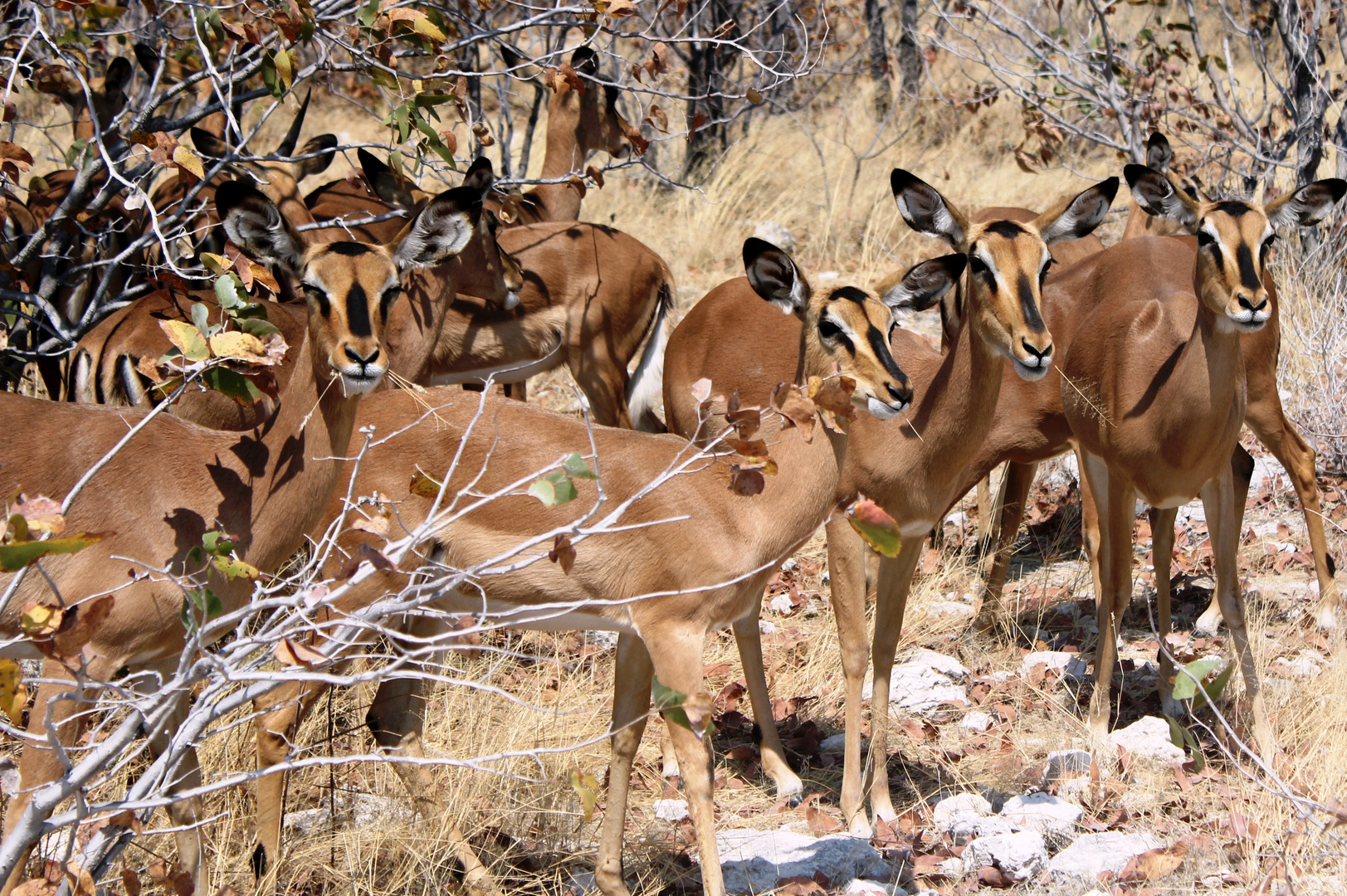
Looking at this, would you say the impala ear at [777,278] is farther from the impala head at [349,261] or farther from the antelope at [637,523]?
the impala head at [349,261]

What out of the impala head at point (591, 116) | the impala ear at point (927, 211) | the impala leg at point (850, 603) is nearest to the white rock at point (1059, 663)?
the impala leg at point (850, 603)

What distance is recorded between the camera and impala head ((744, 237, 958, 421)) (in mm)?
3850

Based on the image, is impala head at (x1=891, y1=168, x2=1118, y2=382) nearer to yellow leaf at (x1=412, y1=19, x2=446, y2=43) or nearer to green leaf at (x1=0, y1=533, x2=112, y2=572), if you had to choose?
yellow leaf at (x1=412, y1=19, x2=446, y2=43)

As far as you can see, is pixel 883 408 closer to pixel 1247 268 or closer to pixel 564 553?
pixel 564 553

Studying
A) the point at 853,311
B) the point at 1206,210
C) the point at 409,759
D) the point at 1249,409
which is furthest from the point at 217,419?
the point at 1249,409

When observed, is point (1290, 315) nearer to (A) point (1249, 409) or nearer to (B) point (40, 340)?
(A) point (1249, 409)

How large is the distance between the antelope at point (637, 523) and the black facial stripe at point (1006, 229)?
24.9 inches

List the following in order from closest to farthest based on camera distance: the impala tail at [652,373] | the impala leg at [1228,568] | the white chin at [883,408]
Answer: the white chin at [883,408]
the impala leg at [1228,568]
the impala tail at [652,373]

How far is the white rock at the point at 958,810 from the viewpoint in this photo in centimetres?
445

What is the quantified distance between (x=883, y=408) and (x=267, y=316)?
7.84 ft

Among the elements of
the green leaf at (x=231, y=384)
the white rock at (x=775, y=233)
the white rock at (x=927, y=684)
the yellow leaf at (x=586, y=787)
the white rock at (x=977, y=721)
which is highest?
the green leaf at (x=231, y=384)

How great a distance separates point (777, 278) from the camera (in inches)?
166

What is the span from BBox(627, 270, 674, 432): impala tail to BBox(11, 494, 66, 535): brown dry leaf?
5492 millimetres

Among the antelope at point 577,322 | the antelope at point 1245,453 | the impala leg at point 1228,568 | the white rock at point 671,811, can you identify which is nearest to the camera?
the white rock at point 671,811
